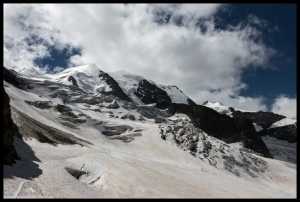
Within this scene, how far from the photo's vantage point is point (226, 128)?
16062 cm

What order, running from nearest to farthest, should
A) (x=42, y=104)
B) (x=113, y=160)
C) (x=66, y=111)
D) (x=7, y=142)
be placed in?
1. (x=7, y=142)
2. (x=113, y=160)
3. (x=66, y=111)
4. (x=42, y=104)

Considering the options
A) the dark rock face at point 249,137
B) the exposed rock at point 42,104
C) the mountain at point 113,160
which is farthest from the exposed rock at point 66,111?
the dark rock face at point 249,137

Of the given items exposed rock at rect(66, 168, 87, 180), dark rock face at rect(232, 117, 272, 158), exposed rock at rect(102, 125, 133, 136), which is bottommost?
exposed rock at rect(66, 168, 87, 180)

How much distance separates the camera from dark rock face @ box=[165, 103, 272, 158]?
153875 millimetres

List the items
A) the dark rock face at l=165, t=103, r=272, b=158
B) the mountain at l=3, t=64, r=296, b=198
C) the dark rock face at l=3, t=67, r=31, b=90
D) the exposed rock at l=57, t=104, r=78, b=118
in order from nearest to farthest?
the mountain at l=3, t=64, r=296, b=198, the exposed rock at l=57, t=104, r=78, b=118, the dark rock face at l=3, t=67, r=31, b=90, the dark rock face at l=165, t=103, r=272, b=158

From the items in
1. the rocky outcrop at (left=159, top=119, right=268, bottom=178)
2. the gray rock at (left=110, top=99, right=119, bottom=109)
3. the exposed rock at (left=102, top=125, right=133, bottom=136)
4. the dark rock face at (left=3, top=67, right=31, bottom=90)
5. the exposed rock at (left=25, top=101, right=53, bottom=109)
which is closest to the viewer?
the rocky outcrop at (left=159, top=119, right=268, bottom=178)

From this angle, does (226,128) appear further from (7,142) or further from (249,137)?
(7,142)

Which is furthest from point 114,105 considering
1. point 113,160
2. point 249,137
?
point 249,137

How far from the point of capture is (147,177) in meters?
33.5

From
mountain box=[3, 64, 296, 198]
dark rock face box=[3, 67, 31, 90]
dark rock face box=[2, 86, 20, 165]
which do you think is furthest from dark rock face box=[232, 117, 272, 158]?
dark rock face box=[2, 86, 20, 165]

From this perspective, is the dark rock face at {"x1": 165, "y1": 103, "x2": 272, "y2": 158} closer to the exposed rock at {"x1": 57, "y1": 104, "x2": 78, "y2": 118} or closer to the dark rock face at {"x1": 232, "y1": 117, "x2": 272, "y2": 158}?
the dark rock face at {"x1": 232, "y1": 117, "x2": 272, "y2": 158}

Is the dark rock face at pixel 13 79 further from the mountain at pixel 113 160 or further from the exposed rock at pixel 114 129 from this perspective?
the exposed rock at pixel 114 129

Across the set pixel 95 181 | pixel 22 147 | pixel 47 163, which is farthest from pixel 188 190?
pixel 22 147

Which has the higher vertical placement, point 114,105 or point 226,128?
point 226,128
